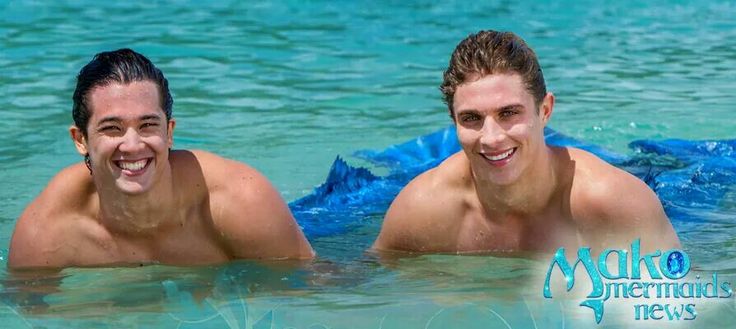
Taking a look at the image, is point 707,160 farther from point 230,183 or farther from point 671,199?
point 230,183

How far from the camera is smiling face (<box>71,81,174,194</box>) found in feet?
16.3

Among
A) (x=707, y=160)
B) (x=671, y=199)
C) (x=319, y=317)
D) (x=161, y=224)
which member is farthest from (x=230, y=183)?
(x=707, y=160)

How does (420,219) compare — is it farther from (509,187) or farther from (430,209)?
(509,187)

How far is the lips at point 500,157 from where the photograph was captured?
5.09 m

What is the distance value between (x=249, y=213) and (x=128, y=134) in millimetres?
604

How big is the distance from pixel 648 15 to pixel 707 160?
787 cm

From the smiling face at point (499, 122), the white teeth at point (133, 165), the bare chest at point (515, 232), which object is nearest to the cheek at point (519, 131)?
the smiling face at point (499, 122)

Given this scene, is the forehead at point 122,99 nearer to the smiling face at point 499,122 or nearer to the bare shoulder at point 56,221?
the bare shoulder at point 56,221

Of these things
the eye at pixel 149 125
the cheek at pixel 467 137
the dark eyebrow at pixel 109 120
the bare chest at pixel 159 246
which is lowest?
the bare chest at pixel 159 246

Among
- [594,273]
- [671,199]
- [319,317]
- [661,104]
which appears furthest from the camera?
[661,104]

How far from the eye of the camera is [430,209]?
5.48 metres

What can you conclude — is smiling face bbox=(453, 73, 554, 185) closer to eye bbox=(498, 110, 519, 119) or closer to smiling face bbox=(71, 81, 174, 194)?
eye bbox=(498, 110, 519, 119)

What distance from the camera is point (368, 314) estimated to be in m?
4.75

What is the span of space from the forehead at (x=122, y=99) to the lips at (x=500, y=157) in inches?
50.1
